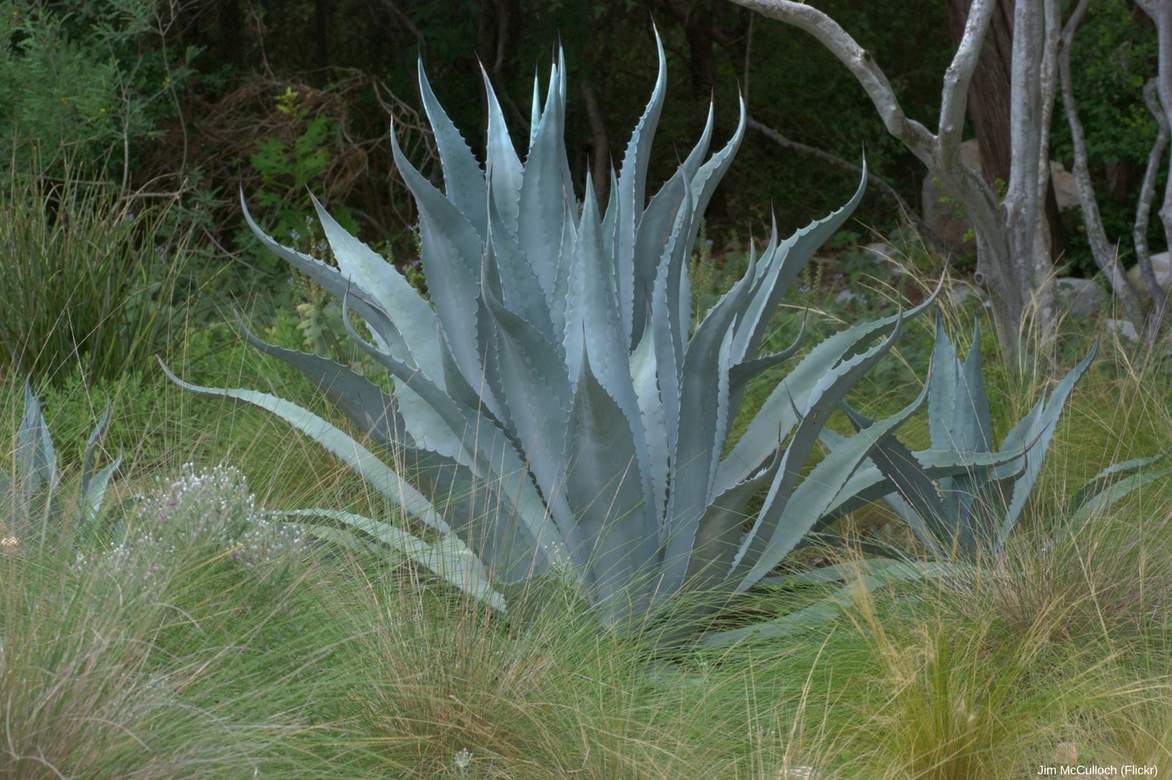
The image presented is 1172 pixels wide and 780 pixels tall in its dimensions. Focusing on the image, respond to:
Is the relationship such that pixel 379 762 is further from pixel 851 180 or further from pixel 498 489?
pixel 851 180

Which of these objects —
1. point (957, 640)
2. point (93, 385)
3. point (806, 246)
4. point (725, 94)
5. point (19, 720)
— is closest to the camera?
point (19, 720)

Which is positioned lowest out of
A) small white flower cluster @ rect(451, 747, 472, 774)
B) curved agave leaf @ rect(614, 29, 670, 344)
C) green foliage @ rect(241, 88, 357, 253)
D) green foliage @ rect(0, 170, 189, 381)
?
green foliage @ rect(241, 88, 357, 253)

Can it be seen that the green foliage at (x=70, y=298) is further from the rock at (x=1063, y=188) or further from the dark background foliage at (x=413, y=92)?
the rock at (x=1063, y=188)

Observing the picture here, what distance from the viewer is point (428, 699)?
2.32m

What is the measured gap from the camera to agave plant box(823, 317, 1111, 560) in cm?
311

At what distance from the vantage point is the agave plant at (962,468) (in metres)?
3.11

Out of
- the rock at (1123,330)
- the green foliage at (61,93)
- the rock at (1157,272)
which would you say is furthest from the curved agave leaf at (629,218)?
the rock at (1157,272)

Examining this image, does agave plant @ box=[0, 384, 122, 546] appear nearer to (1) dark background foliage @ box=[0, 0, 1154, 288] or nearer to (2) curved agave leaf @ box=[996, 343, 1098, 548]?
(2) curved agave leaf @ box=[996, 343, 1098, 548]

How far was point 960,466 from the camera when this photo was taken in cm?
311

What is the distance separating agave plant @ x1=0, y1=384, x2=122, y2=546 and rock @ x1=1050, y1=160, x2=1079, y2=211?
8.59 meters

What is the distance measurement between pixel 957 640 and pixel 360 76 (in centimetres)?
737

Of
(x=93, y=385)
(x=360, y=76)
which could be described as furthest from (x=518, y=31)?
(x=93, y=385)

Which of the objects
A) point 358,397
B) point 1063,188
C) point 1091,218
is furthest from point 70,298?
point 1063,188

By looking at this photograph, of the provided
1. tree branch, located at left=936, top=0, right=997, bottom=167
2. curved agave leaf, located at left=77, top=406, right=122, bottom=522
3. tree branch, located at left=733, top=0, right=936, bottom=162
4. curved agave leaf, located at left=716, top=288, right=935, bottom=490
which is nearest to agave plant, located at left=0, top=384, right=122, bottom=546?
curved agave leaf, located at left=77, top=406, right=122, bottom=522
